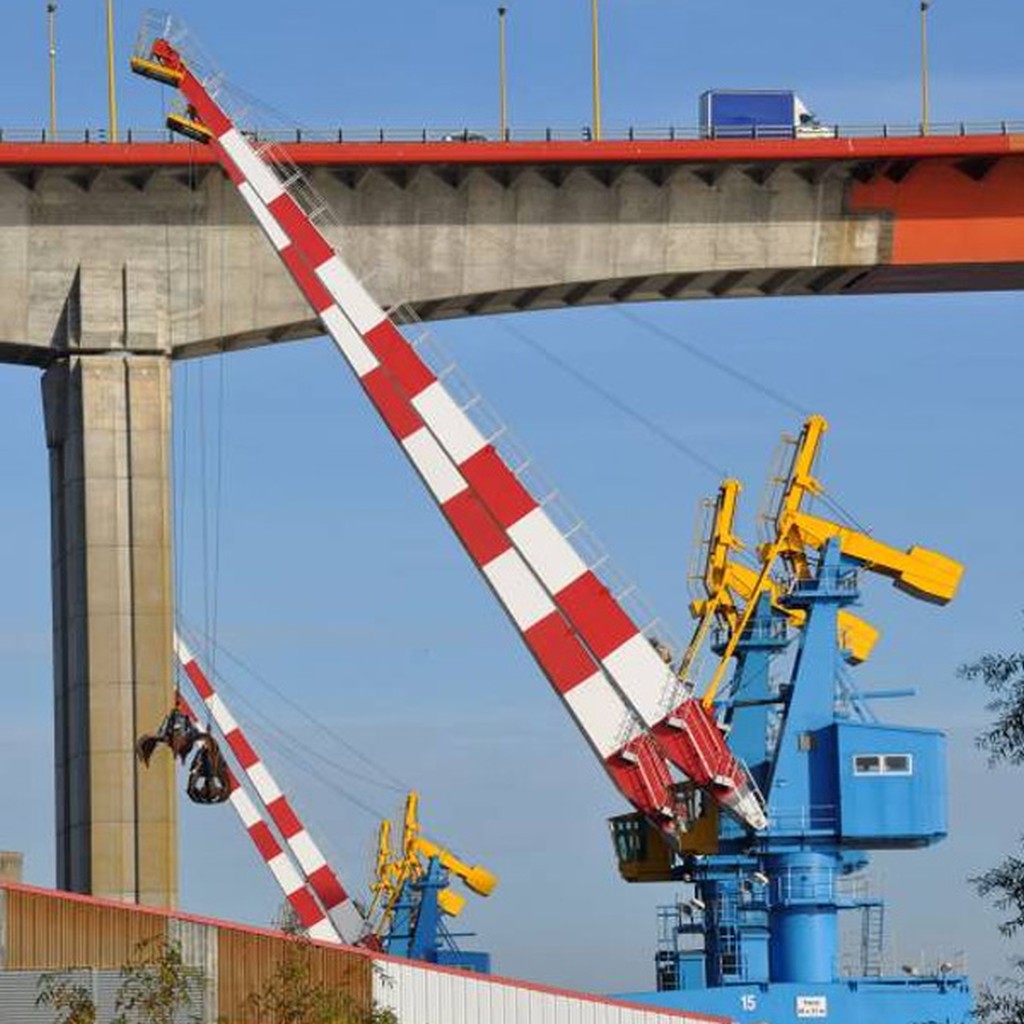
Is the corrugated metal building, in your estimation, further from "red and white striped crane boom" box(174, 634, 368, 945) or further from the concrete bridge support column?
"red and white striped crane boom" box(174, 634, 368, 945)

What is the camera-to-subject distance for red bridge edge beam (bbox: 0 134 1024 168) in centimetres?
8200

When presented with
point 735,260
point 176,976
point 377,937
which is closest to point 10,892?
point 176,976

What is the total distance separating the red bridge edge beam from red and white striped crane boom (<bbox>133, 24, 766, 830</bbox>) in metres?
5.26

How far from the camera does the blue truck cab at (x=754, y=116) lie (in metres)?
85.6

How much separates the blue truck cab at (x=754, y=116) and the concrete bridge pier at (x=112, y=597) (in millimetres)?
13737

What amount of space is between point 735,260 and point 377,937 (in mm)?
30788

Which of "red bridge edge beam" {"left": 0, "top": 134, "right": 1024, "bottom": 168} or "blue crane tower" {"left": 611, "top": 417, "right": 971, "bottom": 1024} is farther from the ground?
"red bridge edge beam" {"left": 0, "top": 134, "right": 1024, "bottom": 168}

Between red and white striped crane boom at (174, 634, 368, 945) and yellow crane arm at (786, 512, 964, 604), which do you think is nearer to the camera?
yellow crane arm at (786, 512, 964, 604)

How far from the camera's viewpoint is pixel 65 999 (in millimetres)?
48500

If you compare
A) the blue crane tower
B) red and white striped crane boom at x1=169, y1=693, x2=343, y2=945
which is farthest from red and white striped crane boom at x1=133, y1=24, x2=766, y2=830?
red and white striped crane boom at x1=169, y1=693, x2=343, y2=945

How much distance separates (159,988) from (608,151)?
35.4m

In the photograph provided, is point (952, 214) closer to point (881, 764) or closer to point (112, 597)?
point (881, 764)

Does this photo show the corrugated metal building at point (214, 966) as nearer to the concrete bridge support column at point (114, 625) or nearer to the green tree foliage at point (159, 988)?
the green tree foliage at point (159, 988)

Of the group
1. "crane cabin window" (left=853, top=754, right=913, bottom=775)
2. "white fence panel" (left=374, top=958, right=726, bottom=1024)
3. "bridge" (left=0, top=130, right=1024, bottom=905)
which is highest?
"bridge" (left=0, top=130, right=1024, bottom=905)
